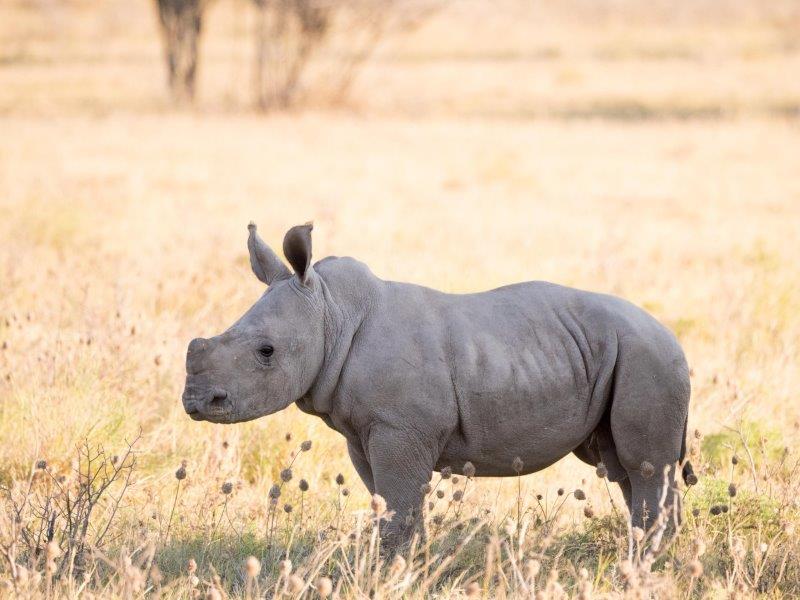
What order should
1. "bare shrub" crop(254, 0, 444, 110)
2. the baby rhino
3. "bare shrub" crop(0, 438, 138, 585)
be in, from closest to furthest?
"bare shrub" crop(0, 438, 138, 585) → the baby rhino → "bare shrub" crop(254, 0, 444, 110)

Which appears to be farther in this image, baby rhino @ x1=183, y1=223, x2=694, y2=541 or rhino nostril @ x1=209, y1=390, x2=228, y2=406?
baby rhino @ x1=183, y1=223, x2=694, y2=541

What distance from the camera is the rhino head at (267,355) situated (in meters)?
3.79

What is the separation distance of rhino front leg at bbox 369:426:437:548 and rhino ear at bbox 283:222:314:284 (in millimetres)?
599

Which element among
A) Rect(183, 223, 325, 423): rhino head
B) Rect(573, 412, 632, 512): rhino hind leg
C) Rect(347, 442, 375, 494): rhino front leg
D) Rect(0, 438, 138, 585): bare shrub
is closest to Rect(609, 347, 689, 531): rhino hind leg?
Rect(573, 412, 632, 512): rhino hind leg

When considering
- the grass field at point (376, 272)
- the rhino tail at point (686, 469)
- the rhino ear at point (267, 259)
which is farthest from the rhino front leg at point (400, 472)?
the rhino tail at point (686, 469)

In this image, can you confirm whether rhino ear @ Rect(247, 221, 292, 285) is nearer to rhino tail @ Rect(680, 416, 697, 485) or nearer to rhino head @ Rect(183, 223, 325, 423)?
rhino head @ Rect(183, 223, 325, 423)

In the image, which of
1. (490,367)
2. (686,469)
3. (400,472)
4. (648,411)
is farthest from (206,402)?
(686,469)

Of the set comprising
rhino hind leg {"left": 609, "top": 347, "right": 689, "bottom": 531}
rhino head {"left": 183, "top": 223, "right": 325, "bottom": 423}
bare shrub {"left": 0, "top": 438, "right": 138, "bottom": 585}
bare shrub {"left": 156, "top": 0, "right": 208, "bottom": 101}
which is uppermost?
bare shrub {"left": 156, "top": 0, "right": 208, "bottom": 101}

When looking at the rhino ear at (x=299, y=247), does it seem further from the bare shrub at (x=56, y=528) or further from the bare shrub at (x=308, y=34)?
the bare shrub at (x=308, y=34)

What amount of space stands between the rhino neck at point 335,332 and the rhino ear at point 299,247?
0.17 m

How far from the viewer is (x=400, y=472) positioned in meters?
4.00

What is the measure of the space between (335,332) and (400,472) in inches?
20.6

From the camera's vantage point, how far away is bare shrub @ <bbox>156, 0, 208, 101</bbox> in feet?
80.9

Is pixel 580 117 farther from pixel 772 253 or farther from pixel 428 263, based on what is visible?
pixel 428 263
